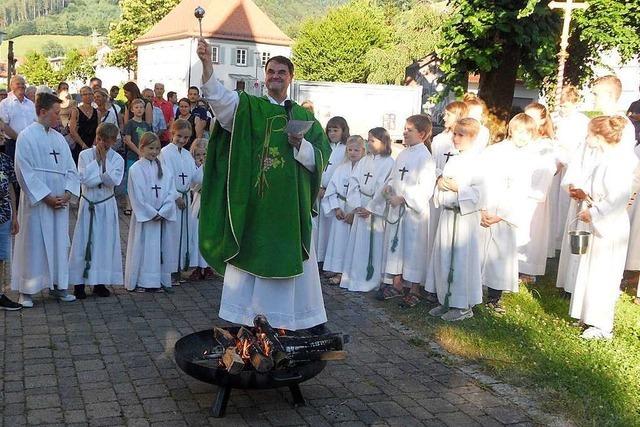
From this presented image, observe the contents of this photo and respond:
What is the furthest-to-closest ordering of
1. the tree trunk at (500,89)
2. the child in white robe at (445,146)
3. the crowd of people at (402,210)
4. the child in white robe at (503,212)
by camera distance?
the tree trunk at (500,89) → the child in white robe at (445,146) → the child in white robe at (503,212) → the crowd of people at (402,210)

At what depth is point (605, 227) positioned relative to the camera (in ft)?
22.3

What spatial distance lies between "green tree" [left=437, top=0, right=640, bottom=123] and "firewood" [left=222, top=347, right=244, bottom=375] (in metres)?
8.51

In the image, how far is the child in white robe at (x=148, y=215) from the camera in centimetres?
816

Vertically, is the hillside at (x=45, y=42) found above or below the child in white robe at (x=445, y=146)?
above

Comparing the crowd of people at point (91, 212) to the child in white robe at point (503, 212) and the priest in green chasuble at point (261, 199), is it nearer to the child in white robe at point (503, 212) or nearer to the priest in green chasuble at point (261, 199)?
the priest in green chasuble at point (261, 199)

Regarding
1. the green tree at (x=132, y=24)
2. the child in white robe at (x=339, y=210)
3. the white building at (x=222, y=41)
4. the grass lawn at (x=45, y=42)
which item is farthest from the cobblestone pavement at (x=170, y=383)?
the grass lawn at (x=45, y=42)

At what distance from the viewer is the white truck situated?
73.7 feet

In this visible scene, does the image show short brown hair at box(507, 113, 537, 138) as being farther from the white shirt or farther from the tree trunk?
the white shirt

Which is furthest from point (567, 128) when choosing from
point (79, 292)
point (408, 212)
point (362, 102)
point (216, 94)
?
point (362, 102)

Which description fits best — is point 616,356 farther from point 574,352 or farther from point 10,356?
point 10,356

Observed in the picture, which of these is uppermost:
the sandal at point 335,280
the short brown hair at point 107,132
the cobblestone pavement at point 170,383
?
the short brown hair at point 107,132

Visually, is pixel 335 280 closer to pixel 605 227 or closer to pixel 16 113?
pixel 605 227

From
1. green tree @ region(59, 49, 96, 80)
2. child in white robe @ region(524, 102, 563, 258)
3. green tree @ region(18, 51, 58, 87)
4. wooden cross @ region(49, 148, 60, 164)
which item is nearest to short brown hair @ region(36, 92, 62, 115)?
wooden cross @ region(49, 148, 60, 164)

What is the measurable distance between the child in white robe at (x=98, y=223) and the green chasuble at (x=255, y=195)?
2.79 metres
